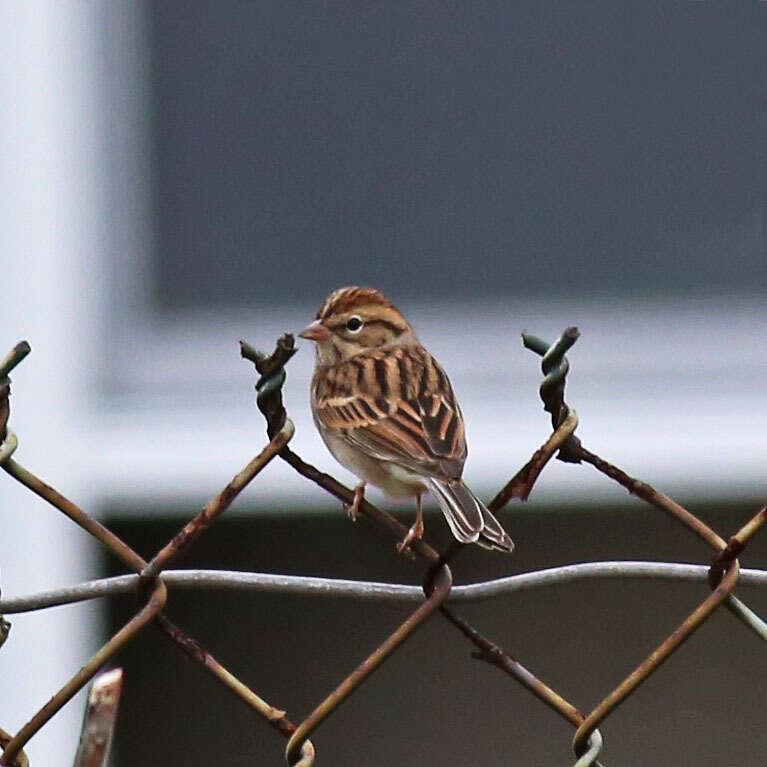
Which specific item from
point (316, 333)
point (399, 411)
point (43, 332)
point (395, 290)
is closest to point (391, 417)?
point (399, 411)

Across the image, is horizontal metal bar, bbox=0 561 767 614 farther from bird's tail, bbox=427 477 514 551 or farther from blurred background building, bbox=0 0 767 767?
blurred background building, bbox=0 0 767 767

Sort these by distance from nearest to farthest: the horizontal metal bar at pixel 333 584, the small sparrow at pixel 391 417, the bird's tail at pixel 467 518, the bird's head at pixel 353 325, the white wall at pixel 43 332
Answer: the horizontal metal bar at pixel 333 584 < the bird's tail at pixel 467 518 < the small sparrow at pixel 391 417 < the bird's head at pixel 353 325 < the white wall at pixel 43 332

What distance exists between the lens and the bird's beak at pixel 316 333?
236cm

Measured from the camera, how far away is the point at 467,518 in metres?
1.70

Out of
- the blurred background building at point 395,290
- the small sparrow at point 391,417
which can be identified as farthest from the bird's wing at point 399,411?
the blurred background building at point 395,290

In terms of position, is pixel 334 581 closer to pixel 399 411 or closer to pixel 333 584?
pixel 333 584

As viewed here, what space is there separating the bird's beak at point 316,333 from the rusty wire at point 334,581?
1.04 meters

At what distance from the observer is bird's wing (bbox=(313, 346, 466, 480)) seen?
209 centimetres

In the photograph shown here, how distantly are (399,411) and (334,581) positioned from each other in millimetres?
972

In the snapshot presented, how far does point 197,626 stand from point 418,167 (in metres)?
1.42

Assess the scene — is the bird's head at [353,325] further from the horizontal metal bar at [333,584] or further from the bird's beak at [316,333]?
the horizontal metal bar at [333,584]

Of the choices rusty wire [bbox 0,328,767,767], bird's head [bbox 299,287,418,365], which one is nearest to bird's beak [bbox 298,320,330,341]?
bird's head [bbox 299,287,418,365]

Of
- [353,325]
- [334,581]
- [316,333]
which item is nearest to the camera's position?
[334,581]

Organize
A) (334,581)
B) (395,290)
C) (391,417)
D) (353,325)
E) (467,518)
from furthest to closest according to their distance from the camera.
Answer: (395,290)
(353,325)
(391,417)
(467,518)
(334,581)
